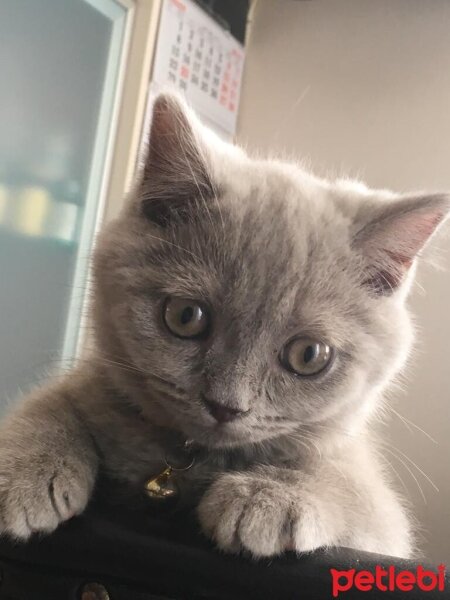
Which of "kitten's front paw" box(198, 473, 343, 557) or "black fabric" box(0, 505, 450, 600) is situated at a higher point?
"kitten's front paw" box(198, 473, 343, 557)

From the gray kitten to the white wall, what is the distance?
0.85 m

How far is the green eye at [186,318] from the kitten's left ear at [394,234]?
0.71 feet

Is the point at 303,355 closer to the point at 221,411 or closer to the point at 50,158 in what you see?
the point at 221,411

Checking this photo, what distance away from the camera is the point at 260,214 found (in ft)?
2.52

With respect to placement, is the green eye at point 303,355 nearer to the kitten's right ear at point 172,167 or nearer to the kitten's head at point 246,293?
the kitten's head at point 246,293

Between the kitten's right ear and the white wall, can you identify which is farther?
the white wall

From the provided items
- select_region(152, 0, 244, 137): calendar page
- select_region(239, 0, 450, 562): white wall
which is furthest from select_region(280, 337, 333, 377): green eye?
select_region(152, 0, 244, 137): calendar page

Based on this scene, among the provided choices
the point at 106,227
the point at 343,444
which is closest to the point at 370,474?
the point at 343,444

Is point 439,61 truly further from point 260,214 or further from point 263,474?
point 263,474

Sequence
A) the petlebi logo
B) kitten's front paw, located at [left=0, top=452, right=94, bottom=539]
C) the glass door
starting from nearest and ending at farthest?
1. the petlebi logo
2. kitten's front paw, located at [left=0, top=452, right=94, bottom=539]
3. the glass door

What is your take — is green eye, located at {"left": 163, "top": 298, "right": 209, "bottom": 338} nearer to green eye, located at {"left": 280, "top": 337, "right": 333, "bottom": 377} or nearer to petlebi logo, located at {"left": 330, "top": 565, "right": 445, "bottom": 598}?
green eye, located at {"left": 280, "top": 337, "right": 333, "bottom": 377}

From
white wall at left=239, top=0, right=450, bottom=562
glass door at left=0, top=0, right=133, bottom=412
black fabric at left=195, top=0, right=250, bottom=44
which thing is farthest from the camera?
black fabric at left=195, top=0, right=250, bottom=44

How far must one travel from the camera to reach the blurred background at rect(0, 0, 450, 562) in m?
1.49

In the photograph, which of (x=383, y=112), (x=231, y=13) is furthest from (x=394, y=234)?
(x=231, y=13)
